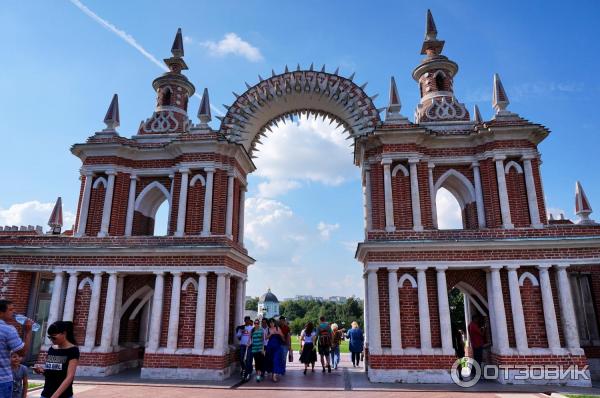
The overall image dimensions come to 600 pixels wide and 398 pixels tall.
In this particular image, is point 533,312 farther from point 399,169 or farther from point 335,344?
point 335,344

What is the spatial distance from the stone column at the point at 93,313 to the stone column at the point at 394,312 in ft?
35.1

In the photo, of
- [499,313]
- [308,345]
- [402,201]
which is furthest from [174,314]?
[499,313]

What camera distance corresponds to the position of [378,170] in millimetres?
15750

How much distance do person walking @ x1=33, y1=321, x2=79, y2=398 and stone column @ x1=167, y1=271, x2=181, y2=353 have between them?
30.1ft

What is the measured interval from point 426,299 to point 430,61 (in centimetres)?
1105

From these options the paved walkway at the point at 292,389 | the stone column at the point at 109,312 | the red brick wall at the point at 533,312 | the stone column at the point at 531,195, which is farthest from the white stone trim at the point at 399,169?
the stone column at the point at 109,312

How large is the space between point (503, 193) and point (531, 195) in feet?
3.28

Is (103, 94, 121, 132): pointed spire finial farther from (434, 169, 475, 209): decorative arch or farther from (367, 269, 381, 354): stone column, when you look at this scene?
(434, 169, 475, 209): decorative arch

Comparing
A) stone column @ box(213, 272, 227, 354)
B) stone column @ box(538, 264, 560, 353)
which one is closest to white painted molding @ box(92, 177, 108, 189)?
stone column @ box(213, 272, 227, 354)

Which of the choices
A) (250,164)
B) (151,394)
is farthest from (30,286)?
(250,164)

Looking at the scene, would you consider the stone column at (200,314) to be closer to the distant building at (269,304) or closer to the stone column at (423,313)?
the stone column at (423,313)

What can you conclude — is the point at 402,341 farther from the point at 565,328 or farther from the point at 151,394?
the point at 151,394

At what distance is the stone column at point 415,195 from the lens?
48.4ft

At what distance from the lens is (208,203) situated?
51.6ft
